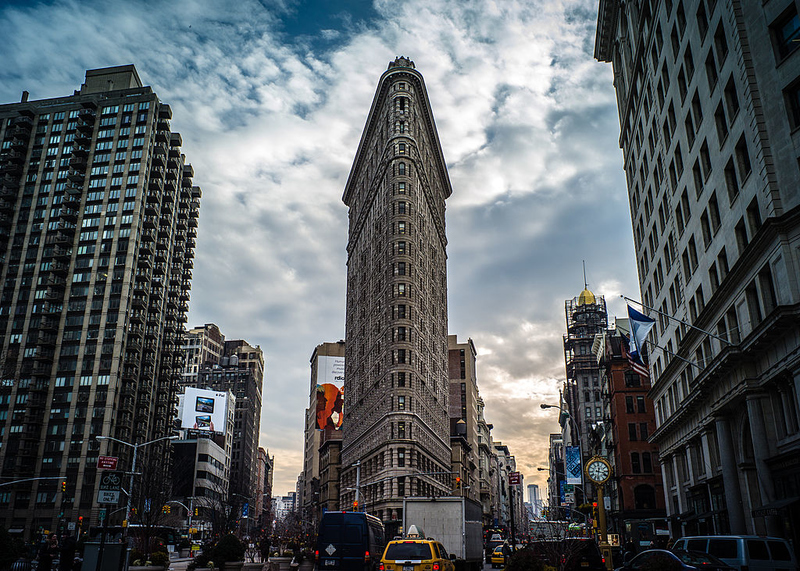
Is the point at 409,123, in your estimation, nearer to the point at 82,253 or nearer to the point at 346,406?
the point at 346,406

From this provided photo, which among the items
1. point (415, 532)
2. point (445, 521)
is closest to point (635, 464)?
point (445, 521)

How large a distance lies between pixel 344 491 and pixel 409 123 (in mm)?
59550

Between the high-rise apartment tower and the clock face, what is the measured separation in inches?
249

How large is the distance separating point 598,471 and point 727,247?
13179mm

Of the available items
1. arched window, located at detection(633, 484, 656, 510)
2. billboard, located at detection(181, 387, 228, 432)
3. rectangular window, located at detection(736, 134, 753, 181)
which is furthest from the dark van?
billboard, located at detection(181, 387, 228, 432)

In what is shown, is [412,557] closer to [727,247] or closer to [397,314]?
[727,247]

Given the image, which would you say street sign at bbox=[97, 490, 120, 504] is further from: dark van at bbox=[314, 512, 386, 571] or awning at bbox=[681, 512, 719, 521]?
awning at bbox=[681, 512, 719, 521]

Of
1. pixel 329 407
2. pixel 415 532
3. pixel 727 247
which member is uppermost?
pixel 329 407

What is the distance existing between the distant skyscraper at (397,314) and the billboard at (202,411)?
36526 millimetres

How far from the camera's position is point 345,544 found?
2683cm

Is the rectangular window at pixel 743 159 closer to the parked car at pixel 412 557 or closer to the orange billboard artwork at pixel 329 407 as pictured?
the parked car at pixel 412 557

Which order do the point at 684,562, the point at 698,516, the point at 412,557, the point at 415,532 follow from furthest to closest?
the point at 698,516 < the point at 415,532 < the point at 412,557 < the point at 684,562

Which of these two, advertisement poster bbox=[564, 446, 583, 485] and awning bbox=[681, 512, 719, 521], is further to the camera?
advertisement poster bbox=[564, 446, 583, 485]

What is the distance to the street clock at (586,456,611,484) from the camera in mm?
30312
